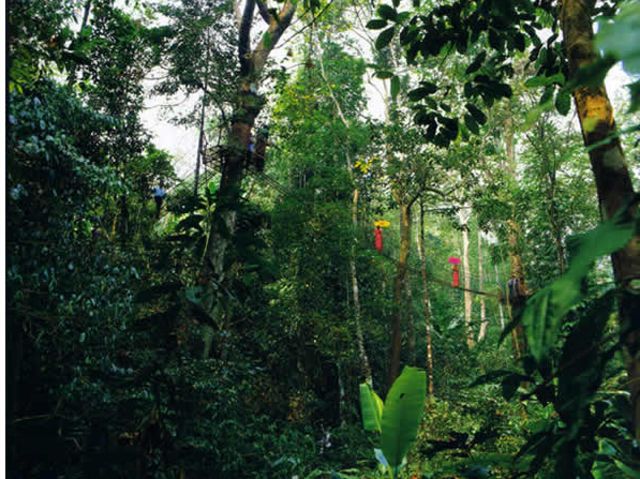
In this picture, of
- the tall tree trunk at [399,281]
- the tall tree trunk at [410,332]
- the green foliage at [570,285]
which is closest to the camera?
the green foliage at [570,285]

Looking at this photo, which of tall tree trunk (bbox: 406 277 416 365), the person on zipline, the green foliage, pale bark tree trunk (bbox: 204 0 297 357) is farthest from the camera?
tall tree trunk (bbox: 406 277 416 365)

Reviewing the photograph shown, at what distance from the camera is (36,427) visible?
1.29 meters

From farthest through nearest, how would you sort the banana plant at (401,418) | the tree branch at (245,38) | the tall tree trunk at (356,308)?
the tall tree trunk at (356,308) < the tree branch at (245,38) < the banana plant at (401,418)

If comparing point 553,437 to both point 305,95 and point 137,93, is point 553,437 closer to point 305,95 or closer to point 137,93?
point 137,93

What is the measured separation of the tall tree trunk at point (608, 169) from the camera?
0.46 meters

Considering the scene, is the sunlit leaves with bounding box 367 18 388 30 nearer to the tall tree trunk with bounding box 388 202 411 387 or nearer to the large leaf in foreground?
the large leaf in foreground

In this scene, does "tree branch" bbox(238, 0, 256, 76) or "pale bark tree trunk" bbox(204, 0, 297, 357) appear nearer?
"pale bark tree trunk" bbox(204, 0, 297, 357)

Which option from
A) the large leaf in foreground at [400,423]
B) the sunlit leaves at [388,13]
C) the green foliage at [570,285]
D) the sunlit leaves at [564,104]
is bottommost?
the large leaf in foreground at [400,423]

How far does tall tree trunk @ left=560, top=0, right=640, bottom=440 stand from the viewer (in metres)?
0.46

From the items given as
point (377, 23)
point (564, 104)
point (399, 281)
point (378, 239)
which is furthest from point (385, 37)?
point (378, 239)

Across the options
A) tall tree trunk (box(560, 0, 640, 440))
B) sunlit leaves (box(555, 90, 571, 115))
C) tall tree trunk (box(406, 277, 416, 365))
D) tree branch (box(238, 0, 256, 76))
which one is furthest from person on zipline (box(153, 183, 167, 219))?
tall tree trunk (box(406, 277, 416, 365))

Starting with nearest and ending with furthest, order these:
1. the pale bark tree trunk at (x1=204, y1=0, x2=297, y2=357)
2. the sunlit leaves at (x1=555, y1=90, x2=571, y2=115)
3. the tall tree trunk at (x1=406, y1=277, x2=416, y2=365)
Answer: the sunlit leaves at (x1=555, y1=90, x2=571, y2=115), the pale bark tree trunk at (x1=204, y1=0, x2=297, y2=357), the tall tree trunk at (x1=406, y1=277, x2=416, y2=365)

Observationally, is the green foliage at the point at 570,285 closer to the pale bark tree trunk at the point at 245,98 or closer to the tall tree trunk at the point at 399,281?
the pale bark tree trunk at the point at 245,98

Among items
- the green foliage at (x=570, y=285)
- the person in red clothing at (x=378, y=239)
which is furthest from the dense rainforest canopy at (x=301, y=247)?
the person in red clothing at (x=378, y=239)
